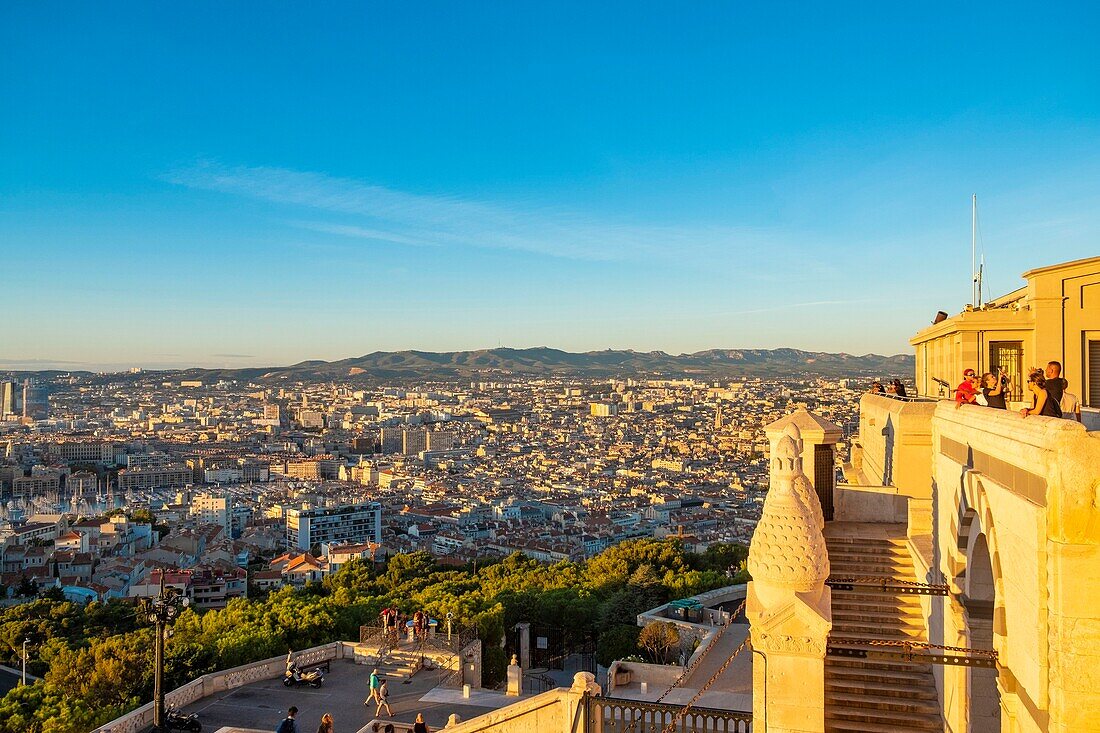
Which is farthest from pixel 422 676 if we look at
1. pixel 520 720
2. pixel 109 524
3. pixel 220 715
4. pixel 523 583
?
pixel 109 524

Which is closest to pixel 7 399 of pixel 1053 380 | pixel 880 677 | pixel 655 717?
pixel 655 717

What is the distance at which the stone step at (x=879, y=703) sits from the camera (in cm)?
646

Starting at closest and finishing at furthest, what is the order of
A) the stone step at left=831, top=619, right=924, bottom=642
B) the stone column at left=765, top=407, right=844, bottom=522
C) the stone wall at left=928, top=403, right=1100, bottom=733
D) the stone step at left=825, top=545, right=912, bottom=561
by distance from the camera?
the stone wall at left=928, top=403, right=1100, bottom=733 → the stone step at left=831, top=619, right=924, bottom=642 → the stone step at left=825, top=545, right=912, bottom=561 → the stone column at left=765, top=407, right=844, bottom=522

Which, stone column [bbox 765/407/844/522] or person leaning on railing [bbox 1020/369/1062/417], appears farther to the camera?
stone column [bbox 765/407/844/522]

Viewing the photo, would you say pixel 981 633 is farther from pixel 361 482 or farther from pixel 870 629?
pixel 361 482

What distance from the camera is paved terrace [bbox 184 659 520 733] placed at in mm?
10602

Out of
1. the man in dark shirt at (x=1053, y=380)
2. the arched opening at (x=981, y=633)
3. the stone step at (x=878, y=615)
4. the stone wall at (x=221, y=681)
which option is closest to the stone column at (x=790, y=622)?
the arched opening at (x=981, y=633)

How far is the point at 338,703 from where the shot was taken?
1138cm

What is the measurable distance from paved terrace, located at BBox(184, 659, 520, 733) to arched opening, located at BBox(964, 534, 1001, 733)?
687cm

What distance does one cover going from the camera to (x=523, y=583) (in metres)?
24.1

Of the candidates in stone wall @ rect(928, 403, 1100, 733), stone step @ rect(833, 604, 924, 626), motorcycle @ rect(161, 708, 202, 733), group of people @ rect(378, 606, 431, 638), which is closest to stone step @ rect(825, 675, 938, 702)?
stone step @ rect(833, 604, 924, 626)

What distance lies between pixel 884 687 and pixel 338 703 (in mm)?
7385

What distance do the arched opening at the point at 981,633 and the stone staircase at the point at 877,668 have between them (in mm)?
917

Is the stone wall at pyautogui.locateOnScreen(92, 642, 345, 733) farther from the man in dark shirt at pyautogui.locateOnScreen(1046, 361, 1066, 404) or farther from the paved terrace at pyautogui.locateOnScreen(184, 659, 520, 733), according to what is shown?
the man in dark shirt at pyautogui.locateOnScreen(1046, 361, 1066, 404)
